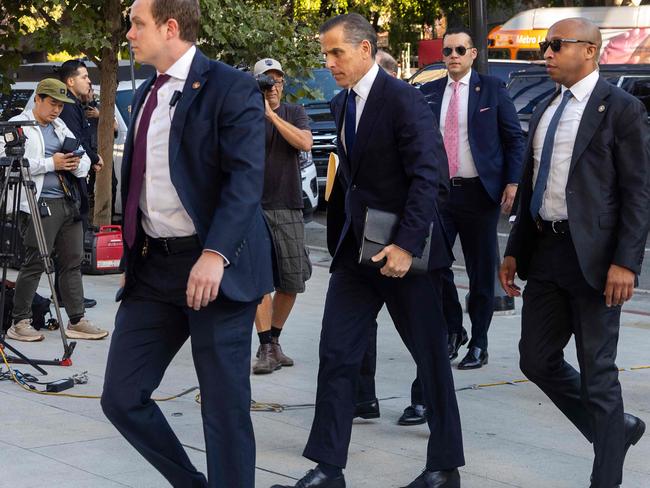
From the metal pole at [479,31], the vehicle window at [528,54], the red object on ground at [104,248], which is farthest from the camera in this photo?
the vehicle window at [528,54]

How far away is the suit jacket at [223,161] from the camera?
3996 mm

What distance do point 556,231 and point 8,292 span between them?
4845 millimetres

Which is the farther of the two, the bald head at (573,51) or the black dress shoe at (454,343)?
the black dress shoe at (454,343)

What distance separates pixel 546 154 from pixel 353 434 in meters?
1.73

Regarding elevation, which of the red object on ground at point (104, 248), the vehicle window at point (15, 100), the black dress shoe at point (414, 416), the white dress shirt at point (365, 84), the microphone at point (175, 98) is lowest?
the red object on ground at point (104, 248)

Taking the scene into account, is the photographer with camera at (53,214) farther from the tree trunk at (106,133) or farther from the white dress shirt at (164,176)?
the white dress shirt at (164,176)

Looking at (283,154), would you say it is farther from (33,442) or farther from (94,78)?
(94,78)

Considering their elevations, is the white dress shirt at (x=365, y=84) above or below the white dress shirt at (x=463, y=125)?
above

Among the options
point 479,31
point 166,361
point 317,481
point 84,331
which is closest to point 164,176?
point 166,361

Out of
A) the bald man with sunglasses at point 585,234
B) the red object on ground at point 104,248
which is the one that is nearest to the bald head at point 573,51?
the bald man with sunglasses at point 585,234

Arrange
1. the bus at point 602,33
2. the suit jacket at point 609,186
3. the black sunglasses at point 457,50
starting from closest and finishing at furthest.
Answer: the suit jacket at point 609,186, the black sunglasses at point 457,50, the bus at point 602,33

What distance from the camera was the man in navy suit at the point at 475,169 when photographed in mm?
7324

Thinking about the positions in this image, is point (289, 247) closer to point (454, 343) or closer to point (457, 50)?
point (454, 343)

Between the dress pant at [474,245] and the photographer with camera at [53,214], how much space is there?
2471 mm
